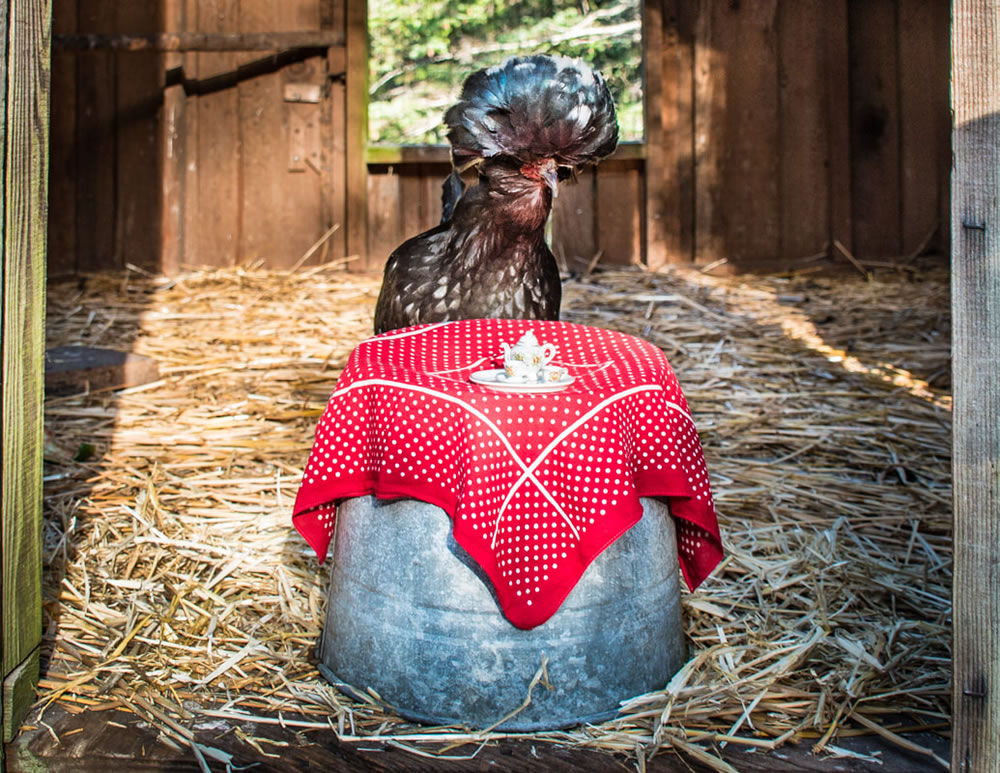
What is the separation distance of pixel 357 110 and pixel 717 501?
13.3ft

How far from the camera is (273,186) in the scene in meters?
6.24

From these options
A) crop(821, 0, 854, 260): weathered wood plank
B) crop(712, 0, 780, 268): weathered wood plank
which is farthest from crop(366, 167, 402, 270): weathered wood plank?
crop(821, 0, 854, 260): weathered wood plank

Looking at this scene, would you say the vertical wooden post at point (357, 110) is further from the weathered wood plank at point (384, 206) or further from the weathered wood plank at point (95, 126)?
the weathered wood plank at point (95, 126)

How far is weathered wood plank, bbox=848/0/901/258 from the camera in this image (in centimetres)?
596

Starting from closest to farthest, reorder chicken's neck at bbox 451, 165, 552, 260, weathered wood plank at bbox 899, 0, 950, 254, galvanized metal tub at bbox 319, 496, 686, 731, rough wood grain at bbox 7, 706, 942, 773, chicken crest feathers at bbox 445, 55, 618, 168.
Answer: rough wood grain at bbox 7, 706, 942, 773 → galvanized metal tub at bbox 319, 496, 686, 731 → chicken crest feathers at bbox 445, 55, 618, 168 → chicken's neck at bbox 451, 165, 552, 260 → weathered wood plank at bbox 899, 0, 950, 254

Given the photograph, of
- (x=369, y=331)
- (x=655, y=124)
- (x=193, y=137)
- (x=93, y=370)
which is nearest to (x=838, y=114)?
(x=655, y=124)

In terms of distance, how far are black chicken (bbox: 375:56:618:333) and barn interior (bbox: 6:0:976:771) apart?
2.76ft

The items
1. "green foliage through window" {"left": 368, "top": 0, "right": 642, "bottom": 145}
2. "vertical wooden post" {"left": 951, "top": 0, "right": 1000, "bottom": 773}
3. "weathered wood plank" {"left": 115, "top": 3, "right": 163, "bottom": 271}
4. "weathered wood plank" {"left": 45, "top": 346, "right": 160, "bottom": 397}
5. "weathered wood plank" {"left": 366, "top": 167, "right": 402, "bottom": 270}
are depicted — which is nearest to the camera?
"vertical wooden post" {"left": 951, "top": 0, "right": 1000, "bottom": 773}

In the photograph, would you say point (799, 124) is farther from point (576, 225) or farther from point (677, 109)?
point (576, 225)

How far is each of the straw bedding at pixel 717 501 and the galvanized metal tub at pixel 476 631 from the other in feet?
0.18

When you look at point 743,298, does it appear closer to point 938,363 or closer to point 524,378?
point 938,363

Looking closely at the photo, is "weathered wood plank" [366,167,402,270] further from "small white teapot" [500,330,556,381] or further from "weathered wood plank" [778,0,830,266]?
"small white teapot" [500,330,556,381]

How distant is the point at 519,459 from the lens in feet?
5.73

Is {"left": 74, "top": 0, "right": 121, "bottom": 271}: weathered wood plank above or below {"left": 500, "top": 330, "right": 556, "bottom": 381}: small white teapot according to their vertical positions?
above
